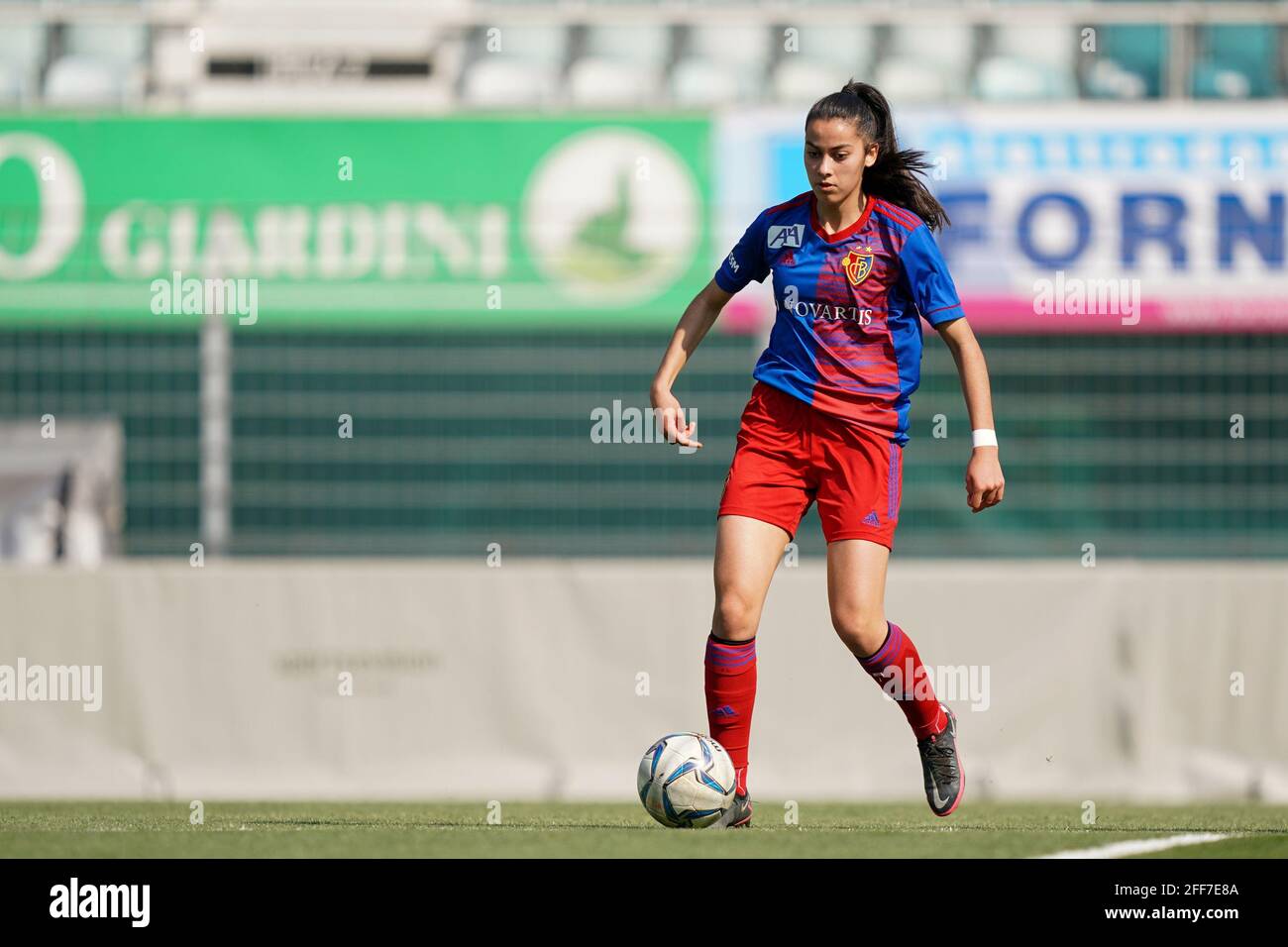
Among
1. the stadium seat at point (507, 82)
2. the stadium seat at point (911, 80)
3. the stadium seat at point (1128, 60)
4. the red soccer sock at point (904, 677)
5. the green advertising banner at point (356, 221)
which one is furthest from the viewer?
the stadium seat at point (507, 82)

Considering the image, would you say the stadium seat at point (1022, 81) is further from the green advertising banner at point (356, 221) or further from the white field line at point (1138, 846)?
the white field line at point (1138, 846)

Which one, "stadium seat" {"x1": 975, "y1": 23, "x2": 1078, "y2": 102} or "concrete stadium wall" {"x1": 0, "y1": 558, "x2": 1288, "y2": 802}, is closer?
"concrete stadium wall" {"x1": 0, "y1": 558, "x2": 1288, "y2": 802}

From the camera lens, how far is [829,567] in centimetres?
566

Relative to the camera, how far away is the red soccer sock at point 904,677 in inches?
225

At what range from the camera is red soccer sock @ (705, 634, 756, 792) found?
5.61m

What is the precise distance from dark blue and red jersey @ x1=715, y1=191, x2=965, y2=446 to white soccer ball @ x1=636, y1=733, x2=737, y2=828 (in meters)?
0.98

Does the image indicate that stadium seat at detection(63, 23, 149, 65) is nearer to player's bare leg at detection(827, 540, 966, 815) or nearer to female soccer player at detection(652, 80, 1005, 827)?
female soccer player at detection(652, 80, 1005, 827)

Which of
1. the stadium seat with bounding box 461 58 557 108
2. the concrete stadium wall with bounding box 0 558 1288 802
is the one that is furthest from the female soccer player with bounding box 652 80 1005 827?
the stadium seat with bounding box 461 58 557 108

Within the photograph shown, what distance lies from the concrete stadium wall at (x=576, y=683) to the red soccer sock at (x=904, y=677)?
112 inches

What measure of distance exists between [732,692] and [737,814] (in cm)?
33

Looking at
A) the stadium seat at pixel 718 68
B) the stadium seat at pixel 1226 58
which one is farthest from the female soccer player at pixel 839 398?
the stadium seat at pixel 718 68

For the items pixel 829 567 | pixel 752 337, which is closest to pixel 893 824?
pixel 829 567

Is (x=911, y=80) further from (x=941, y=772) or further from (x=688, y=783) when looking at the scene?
(x=688, y=783)

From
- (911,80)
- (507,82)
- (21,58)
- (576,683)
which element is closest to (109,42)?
(21,58)
